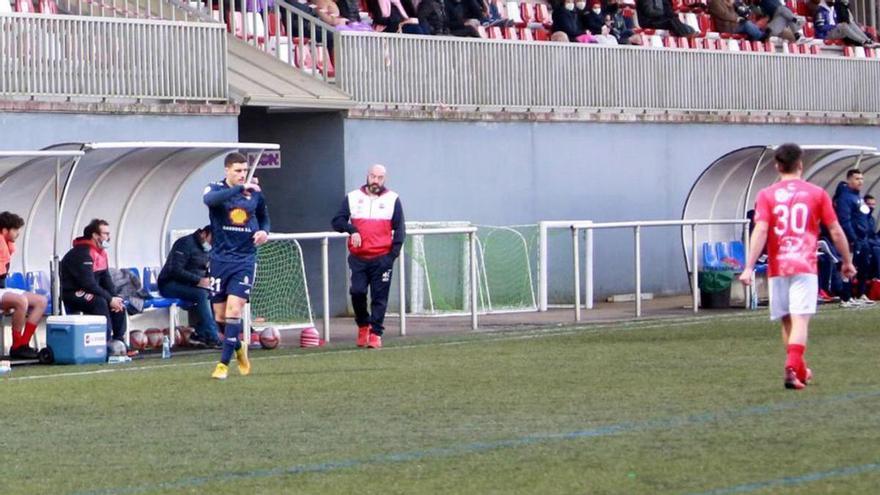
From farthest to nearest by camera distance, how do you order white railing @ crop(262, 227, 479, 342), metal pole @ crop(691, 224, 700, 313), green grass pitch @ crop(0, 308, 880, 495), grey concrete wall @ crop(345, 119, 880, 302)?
grey concrete wall @ crop(345, 119, 880, 302)
metal pole @ crop(691, 224, 700, 313)
white railing @ crop(262, 227, 479, 342)
green grass pitch @ crop(0, 308, 880, 495)

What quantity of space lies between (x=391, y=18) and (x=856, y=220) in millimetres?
7916

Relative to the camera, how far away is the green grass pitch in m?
9.25

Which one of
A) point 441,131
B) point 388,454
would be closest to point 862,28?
point 441,131

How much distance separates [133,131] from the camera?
23.8 m

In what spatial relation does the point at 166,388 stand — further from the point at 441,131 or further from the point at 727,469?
the point at 441,131

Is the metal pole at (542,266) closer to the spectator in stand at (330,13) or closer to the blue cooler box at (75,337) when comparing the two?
the spectator in stand at (330,13)

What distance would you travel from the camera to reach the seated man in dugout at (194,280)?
20.5 metres

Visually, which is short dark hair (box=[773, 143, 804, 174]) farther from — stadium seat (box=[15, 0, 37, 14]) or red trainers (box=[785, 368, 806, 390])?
stadium seat (box=[15, 0, 37, 14])

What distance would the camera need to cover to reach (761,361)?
52.1 ft

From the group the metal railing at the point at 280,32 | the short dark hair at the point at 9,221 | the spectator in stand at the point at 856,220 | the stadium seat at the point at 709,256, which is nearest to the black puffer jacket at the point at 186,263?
the short dark hair at the point at 9,221

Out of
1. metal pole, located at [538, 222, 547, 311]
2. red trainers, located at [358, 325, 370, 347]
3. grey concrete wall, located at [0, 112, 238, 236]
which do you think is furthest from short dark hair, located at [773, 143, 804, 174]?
metal pole, located at [538, 222, 547, 311]

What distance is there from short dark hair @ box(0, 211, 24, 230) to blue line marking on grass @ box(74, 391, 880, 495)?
29.0 feet

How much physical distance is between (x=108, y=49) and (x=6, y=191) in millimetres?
4278

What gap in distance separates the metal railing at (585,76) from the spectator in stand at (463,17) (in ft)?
2.77
